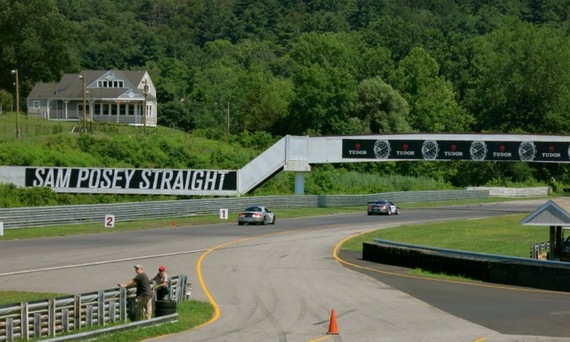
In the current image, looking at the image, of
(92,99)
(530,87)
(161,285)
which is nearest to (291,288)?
(161,285)

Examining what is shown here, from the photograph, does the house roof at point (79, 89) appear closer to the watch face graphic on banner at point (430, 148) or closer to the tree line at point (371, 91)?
the tree line at point (371, 91)

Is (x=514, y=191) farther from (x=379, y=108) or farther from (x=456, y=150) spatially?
(x=456, y=150)

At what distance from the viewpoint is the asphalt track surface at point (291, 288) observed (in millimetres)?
25344

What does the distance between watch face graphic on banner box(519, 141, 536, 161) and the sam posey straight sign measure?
70.1 ft

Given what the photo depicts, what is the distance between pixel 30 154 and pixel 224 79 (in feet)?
317

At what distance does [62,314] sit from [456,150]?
58.4 metres

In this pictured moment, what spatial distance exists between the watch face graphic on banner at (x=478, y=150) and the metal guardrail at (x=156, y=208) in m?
11.5

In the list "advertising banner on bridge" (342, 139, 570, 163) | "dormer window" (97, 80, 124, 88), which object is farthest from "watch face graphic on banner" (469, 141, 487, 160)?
"dormer window" (97, 80, 124, 88)

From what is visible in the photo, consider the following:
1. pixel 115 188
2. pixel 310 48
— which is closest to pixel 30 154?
pixel 115 188

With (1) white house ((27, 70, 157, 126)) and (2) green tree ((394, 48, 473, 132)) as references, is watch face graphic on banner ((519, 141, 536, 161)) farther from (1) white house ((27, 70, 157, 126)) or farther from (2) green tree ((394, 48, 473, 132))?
(1) white house ((27, 70, 157, 126))

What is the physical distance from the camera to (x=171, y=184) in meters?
75.2

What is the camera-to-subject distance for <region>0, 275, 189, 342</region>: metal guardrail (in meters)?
22.2

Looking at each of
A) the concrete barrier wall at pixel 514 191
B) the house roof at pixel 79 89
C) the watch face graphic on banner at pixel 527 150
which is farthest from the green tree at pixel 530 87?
the watch face graphic on banner at pixel 527 150

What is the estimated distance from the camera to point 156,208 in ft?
214
